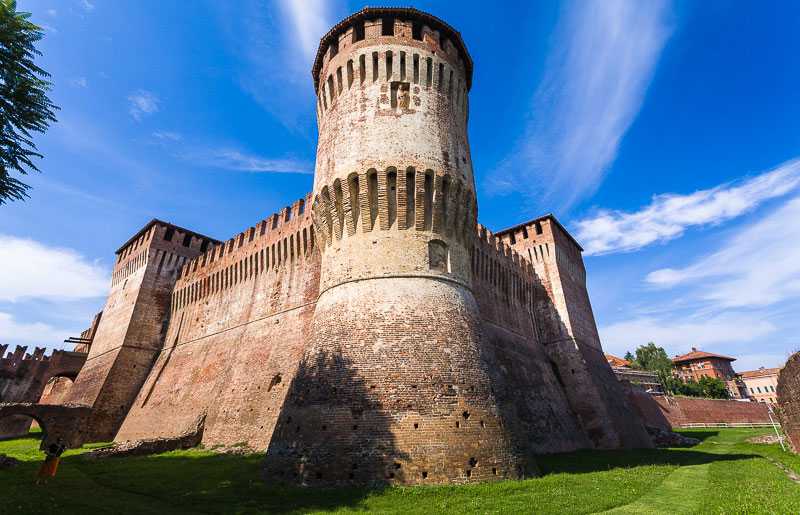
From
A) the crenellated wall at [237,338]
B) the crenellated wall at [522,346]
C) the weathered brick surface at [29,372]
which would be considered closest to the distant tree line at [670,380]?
the crenellated wall at [522,346]

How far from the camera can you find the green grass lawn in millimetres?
8852

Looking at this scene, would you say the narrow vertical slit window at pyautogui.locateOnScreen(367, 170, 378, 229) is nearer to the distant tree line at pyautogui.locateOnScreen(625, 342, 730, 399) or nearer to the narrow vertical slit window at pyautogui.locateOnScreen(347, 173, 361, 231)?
the narrow vertical slit window at pyautogui.locateOnScreen(347, 173, 361, 231)

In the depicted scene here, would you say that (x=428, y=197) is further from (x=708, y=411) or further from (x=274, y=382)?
(x=708, y=411)

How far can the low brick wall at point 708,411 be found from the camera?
3981cm

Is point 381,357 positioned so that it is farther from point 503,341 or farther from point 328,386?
point 503,341

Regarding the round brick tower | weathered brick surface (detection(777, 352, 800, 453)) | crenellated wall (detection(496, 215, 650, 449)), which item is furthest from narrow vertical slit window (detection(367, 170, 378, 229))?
crenellated wall (detection(496, 215, 650, 449))

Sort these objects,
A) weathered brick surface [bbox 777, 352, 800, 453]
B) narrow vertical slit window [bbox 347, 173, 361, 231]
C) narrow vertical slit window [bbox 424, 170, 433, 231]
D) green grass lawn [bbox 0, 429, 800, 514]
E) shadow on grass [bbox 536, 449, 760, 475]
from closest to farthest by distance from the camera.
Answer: green grass lawn [bbox 0, 429, 800, 514], narrow vertical slit window [bbox 424, 170, 433, 231], narrow vertical slit window [bbox 347, 173, 361, 231], shadow on grass [bbox 536, 449, 760, 475], weathered brick surface [bbox 777, 352, 800, 453]

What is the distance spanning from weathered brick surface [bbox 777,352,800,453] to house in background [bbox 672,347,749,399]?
7055 centimetres

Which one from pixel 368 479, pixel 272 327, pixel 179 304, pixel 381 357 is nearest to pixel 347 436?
pixel 368 479

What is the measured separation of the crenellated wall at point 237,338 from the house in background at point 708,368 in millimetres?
81318

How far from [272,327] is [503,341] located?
12274mm

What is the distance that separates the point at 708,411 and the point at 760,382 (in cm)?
5937

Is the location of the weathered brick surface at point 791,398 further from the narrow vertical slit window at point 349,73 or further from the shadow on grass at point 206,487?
the narrow vertical slit window at point 349,73

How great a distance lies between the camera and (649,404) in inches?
1340
